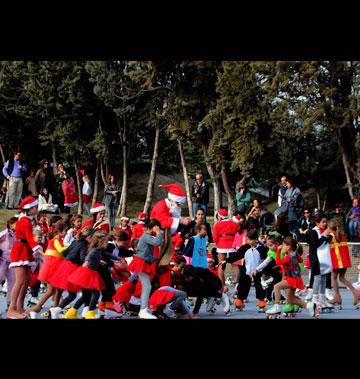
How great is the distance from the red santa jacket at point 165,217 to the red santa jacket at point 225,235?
12.8 ft

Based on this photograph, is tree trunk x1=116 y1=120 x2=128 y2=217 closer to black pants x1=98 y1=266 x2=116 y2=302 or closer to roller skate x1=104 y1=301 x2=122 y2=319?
roller skate x1=104 y1=301 x2=122 y2=319

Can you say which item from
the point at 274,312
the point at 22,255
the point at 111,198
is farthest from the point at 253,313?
the point at 111,198

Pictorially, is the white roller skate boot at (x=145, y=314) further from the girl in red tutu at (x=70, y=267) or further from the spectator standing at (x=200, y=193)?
the spectator standing at (x=200, y=193)

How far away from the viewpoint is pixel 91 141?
43188 mm

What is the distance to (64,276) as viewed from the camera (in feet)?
47.0

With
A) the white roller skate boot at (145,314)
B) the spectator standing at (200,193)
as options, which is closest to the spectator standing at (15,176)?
the spectator standing at (200,193)

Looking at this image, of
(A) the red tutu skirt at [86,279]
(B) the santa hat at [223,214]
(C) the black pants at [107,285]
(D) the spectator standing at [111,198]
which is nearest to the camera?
(A) the red tutu skirt at [86,279]

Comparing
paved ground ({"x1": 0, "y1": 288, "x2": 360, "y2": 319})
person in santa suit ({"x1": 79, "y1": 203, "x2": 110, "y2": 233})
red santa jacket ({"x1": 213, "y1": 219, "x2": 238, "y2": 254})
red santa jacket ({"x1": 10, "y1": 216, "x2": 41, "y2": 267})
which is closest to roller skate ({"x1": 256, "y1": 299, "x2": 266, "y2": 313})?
paved ground ({"x1": 0, "y1": 288, "x2": 360, "y2": 319})

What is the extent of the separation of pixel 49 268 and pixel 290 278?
12.0 feet

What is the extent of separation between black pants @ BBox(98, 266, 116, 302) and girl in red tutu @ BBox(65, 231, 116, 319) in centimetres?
54

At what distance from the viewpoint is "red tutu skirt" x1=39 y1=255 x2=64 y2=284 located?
14648mm

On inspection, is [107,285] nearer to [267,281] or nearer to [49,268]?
[49,268]

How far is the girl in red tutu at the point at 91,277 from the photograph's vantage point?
1393 centimetres
